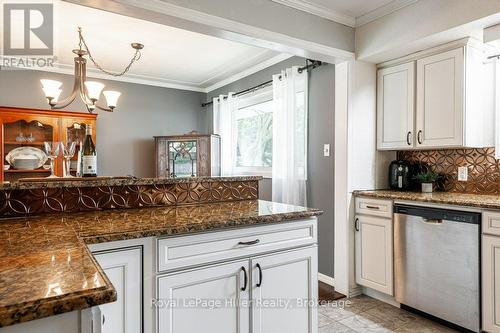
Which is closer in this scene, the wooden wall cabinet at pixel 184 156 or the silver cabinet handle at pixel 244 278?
the silver cabinet handle at pixel 244 278

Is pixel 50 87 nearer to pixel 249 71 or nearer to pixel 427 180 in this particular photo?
pixel 249 71

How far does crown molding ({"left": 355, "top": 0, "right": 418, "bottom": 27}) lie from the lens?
248 cm

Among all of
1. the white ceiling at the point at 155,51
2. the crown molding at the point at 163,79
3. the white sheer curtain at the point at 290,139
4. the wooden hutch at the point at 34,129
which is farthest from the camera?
the crown molding at the point at 163,79

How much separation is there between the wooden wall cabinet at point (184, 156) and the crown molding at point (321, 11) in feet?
7.75

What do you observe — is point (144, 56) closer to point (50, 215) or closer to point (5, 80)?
point (5, 80)

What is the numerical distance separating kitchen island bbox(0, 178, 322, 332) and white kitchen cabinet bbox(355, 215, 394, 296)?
1073mm

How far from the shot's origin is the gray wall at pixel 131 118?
4152mm

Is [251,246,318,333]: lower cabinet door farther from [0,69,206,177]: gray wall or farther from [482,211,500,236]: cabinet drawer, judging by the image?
[0,69,206,177]: gray wall

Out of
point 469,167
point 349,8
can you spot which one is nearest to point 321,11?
point 349,8

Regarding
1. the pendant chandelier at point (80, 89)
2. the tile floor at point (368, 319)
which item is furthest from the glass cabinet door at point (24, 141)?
the tile floor at point (368, 319)

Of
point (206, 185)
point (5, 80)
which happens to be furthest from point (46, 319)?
point (5, 80)

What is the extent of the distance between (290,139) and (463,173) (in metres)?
1.54

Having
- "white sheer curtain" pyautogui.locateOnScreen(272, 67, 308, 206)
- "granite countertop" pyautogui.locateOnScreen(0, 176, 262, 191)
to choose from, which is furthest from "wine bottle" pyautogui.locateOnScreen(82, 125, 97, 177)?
"white sheer curtain" pyautogui.locateOnScreen(272, 67, 308, 206)

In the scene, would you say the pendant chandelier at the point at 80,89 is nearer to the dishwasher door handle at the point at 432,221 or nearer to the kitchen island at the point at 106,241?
the kitchen island at the point at 106,241
